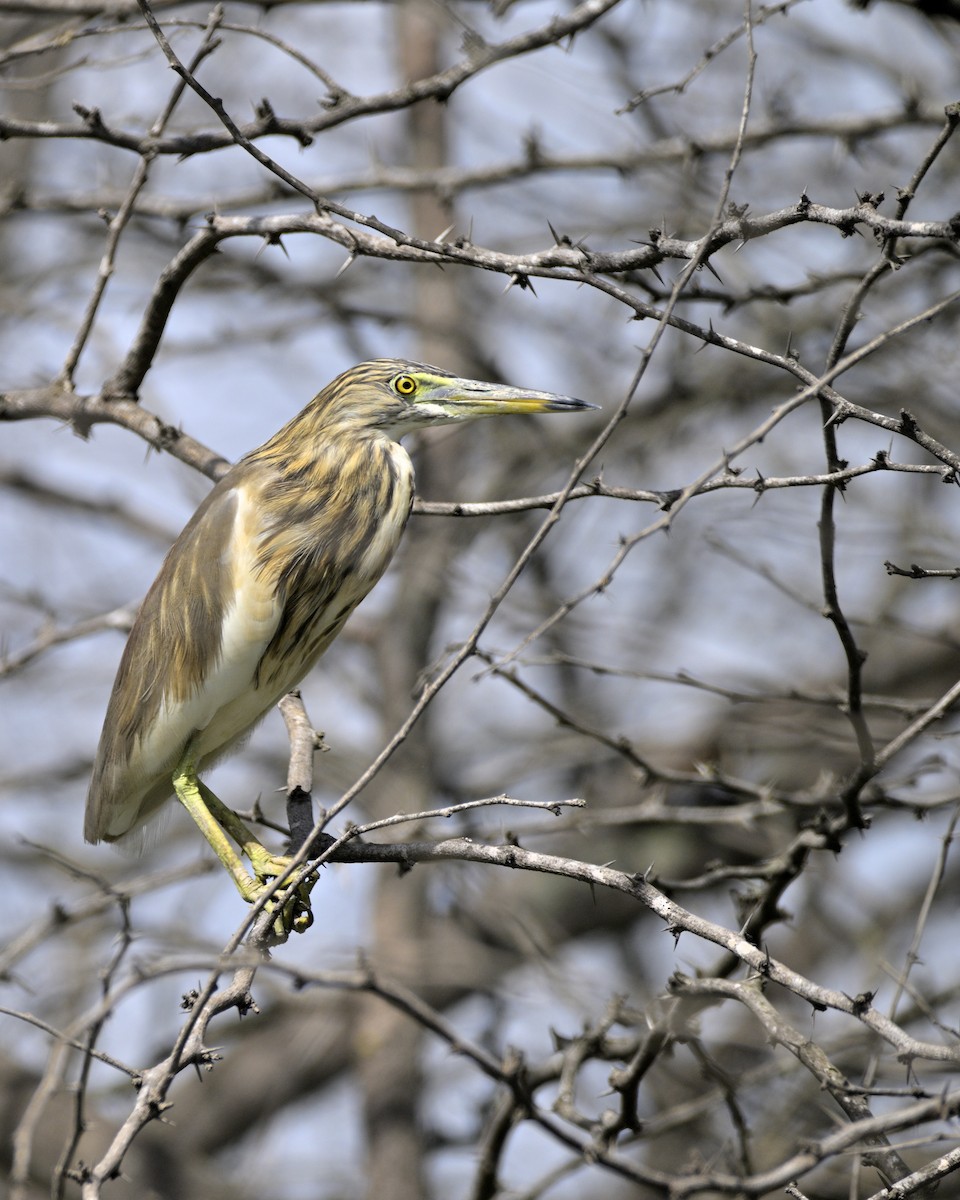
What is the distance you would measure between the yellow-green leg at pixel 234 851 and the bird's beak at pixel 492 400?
3.59 ft

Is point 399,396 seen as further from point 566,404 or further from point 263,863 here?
point 263,863

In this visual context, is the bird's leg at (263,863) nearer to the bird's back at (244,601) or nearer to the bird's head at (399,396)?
the bird's back at (244,601)

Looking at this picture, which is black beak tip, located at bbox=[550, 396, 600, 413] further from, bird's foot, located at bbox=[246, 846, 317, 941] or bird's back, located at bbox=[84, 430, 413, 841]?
bird's foot, located at bbox=[246, 846, 317, 941]

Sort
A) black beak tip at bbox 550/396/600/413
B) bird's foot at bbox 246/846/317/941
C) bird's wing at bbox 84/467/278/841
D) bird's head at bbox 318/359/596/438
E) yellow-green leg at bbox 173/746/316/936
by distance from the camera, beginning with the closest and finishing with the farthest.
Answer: bird's foot at bbox 246/846/317/941
yellow-green leg at bbox 173/746/316/936
bird's wing at bbox 84/467/278/841
black beak tip at bbox 550/396/600/413
bird's head at bbox 318/359/596/438

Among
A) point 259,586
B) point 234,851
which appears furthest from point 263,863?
point 259,586

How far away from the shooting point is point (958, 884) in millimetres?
7316

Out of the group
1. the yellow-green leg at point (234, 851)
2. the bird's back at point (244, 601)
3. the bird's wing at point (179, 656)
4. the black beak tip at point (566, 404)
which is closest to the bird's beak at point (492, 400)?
the black beak tip at point (566, 404)

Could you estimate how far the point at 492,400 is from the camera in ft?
11.4

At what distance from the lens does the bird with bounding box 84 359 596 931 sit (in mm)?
3291

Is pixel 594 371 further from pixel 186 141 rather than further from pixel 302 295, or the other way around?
pixel 186 141

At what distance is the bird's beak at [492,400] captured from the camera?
3.42 metres

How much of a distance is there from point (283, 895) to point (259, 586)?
794 millimetres

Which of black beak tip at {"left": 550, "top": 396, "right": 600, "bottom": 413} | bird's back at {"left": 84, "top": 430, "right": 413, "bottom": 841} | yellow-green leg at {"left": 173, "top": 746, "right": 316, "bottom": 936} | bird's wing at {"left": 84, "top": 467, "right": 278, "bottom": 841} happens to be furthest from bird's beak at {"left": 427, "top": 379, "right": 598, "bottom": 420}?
yellow-green leg at {"left": 173, "top": 746, "right": 316, "bottom": 936}

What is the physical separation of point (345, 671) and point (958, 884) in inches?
134
